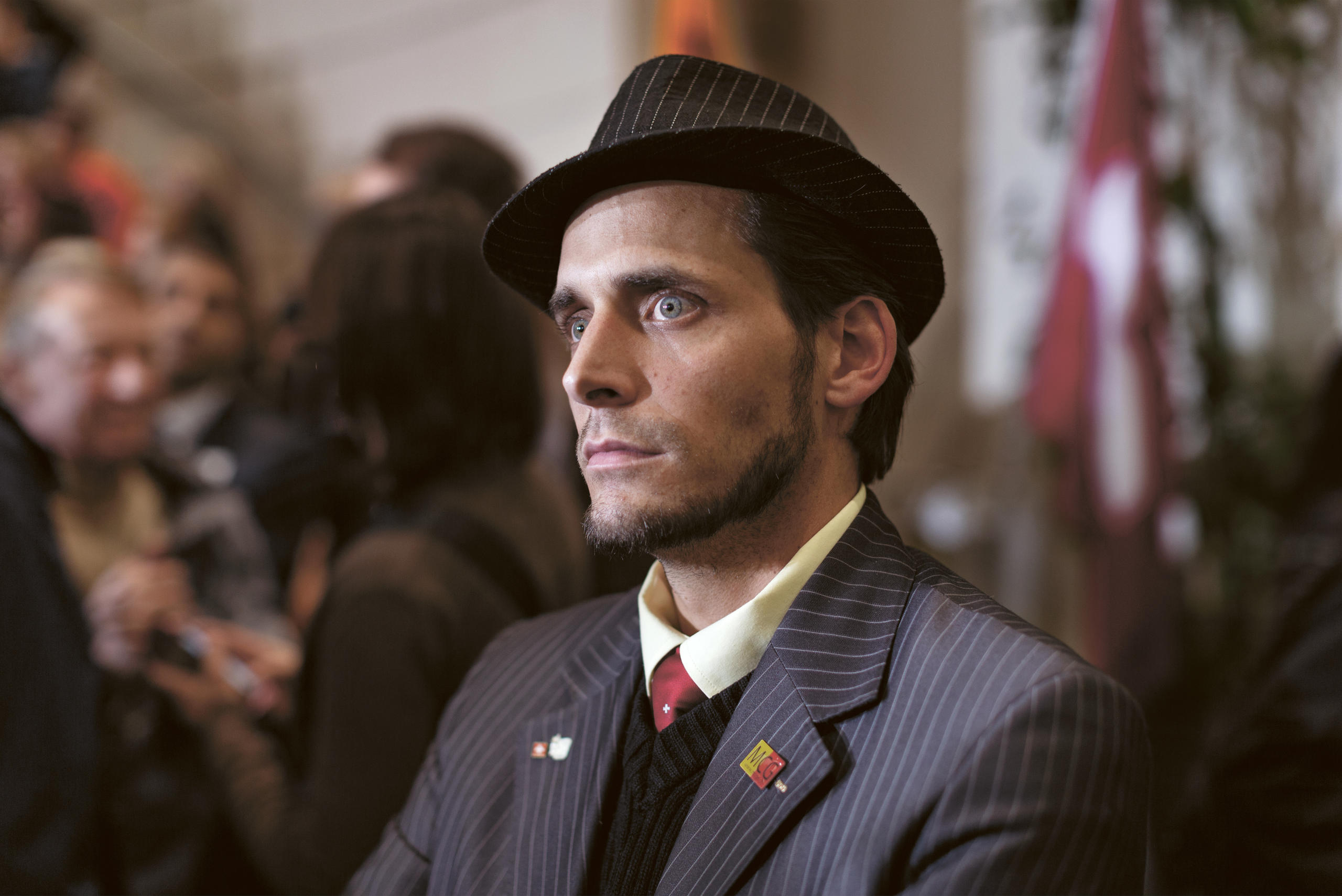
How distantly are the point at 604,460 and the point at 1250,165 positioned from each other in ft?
10.9

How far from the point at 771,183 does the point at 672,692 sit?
57 centimetres

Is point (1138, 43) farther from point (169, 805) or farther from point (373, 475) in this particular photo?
point (169, 805)

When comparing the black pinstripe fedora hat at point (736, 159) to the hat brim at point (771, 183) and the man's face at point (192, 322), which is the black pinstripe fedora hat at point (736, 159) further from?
the man's face at point (192, 322)

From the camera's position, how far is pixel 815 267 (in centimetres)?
105

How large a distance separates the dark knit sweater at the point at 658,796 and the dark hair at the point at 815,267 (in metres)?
0.36

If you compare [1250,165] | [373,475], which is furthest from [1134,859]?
[1250,165]

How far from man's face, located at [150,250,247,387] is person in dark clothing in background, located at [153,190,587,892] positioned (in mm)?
1806

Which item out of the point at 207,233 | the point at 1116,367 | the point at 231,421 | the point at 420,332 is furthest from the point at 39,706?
the point at 207,233

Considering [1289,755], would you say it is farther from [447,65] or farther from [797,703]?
[447,65]

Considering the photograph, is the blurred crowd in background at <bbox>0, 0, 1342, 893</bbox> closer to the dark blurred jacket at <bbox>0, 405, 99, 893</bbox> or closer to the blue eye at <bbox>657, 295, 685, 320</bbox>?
the dark blurred jacket at <bbox>0, 405, 99, 893</bbox>

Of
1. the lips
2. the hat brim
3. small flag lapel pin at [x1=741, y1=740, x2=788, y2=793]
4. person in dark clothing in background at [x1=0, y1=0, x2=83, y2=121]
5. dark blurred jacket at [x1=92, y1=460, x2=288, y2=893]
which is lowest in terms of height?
dark blurred jacket at [x1=92, y1=460, x2=288, y2=893]

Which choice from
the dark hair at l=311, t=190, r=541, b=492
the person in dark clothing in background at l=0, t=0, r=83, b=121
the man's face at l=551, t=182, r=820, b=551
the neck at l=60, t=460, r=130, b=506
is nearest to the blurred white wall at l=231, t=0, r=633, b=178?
the person in dark clothing in background at l=0, t=0, r=83, b=121

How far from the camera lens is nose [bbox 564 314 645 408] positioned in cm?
98

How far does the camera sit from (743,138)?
3.16ft
